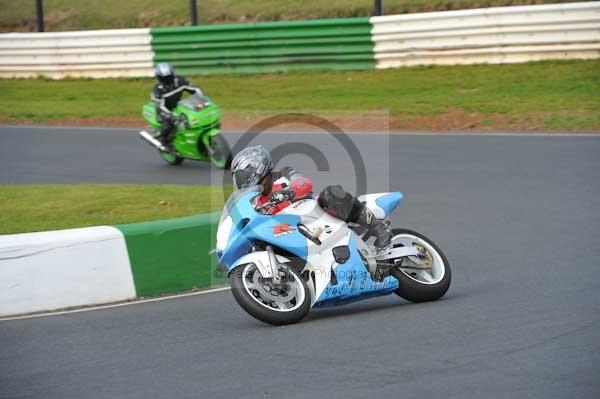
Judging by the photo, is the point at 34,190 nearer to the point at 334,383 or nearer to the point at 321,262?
the point at 321,262

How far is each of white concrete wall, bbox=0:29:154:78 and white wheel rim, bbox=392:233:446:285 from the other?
16107mm

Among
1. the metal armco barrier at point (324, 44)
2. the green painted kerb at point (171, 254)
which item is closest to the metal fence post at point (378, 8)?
the metal armco barrier at point (324, 44)

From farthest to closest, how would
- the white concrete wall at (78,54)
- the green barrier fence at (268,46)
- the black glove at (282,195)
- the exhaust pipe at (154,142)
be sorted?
the white concrete wall at (78,54) → the green barrier fence at (268,46) → the exhaust pipe at (154,142) → the black glove at (282,195)

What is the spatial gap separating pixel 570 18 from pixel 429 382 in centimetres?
1454

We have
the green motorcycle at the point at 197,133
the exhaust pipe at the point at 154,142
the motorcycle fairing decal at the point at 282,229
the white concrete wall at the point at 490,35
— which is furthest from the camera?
the white concrete wall at the point at 490,35

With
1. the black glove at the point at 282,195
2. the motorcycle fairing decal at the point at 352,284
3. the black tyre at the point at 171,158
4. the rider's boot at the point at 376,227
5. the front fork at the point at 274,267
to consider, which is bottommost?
the black tyre at the point at 171,158

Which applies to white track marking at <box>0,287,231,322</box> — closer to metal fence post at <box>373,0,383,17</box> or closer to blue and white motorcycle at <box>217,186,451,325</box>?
blue and white motorcycle at <box>217,186,451,325</box>

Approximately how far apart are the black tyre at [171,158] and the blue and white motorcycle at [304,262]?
8.53 m

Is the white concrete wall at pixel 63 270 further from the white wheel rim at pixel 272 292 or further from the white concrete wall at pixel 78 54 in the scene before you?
the white concrete wall at pixel 78 54

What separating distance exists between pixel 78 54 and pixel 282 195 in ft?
58.5

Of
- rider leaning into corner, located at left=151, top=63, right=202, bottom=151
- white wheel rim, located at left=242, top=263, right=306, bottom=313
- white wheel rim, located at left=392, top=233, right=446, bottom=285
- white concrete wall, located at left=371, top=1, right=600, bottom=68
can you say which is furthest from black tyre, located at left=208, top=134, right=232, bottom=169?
white wheel rim, located at left=242, top=263, right=306, bottom=313

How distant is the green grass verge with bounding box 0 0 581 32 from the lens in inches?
915

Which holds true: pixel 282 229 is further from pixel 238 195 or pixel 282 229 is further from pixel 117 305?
pixel 117 305

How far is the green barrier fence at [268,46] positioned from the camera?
69.1 feet
